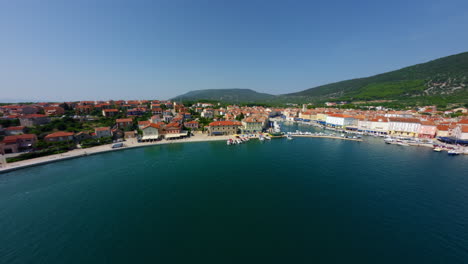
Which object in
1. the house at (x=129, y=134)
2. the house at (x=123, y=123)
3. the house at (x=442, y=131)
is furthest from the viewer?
the house at (x=123, y=123)

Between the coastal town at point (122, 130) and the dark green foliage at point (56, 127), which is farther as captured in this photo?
the dark green foliage at point (56, 127)

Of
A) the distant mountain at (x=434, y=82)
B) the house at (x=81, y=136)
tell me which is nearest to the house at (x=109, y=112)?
the house at (x=81, y=136)

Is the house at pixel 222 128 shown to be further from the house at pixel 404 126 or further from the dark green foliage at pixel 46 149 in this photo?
the house at pixel 404 126

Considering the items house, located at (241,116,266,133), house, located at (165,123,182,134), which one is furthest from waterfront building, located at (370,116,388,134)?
house, located at (165,123,182,134)

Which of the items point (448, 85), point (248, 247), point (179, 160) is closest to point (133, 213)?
point (248, 247)

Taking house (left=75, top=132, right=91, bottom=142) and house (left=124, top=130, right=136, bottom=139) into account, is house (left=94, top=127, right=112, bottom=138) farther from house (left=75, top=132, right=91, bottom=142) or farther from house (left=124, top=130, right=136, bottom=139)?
house (left=124, top=130, right=136, bottom=139)

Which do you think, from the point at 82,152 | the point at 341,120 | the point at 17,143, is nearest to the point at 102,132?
the point at 82,152

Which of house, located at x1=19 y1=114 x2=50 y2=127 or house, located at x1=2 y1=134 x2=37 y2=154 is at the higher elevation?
house, located at x1=19 y1=114 x2=50 y2=127
